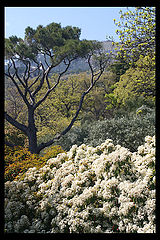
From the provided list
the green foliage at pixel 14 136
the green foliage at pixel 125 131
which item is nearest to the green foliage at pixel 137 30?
the green foliage at pixel 125 131

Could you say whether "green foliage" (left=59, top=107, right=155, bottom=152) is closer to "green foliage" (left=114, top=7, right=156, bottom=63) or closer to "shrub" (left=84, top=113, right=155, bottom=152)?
"shrub" (left=84, top=113, right=155, bottom=152)

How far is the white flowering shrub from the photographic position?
9.00 feet

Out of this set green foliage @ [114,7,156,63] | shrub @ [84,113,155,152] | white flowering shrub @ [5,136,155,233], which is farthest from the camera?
shrub @ [84,113,155,152]

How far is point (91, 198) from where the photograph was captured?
10.0ft

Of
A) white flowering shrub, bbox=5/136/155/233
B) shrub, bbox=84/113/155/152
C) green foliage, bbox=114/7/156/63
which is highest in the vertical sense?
green foliage, bbox=114/7/156/63

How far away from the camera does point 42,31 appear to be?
8789 mm

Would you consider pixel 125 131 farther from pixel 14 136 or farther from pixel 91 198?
pixel 14 136

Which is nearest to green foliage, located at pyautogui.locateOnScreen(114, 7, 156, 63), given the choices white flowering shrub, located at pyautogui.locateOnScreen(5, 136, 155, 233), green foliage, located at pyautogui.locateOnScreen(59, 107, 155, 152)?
green foliage, located at pyautogui.locateOnScreen(59, 107, 155, 152)

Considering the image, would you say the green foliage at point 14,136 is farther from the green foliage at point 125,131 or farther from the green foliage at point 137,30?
the green foliage at point 137,30

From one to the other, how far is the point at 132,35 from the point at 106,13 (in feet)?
9.00

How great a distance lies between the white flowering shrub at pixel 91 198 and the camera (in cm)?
274

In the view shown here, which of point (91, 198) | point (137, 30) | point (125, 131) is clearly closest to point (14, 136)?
point (125, 131)
